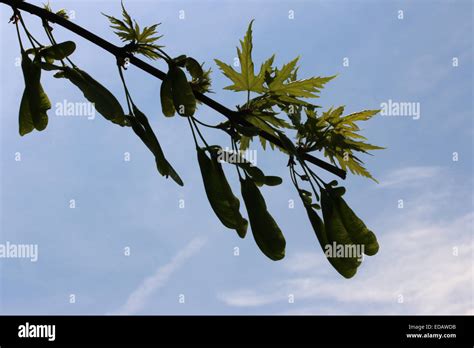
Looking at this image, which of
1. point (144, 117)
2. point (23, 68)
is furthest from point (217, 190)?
Answer: point (23, 68)

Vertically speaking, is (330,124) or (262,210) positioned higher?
(330,124)

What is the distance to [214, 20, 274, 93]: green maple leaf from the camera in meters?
1.02

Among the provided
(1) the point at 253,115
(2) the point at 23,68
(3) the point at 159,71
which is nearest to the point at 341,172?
(1) the point at 253,115

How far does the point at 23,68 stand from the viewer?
1.13 metres

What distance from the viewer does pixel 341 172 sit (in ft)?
3.06

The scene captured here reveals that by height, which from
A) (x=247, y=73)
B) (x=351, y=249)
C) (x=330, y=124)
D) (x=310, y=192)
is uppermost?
(x=247, y=73)

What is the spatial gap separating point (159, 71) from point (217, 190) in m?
0.26

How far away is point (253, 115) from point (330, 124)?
0.16m

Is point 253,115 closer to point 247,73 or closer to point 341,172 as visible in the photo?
point 247,73

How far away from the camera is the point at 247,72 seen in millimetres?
1018

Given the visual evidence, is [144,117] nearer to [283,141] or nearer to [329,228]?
[283,141]

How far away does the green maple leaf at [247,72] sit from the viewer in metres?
1.02

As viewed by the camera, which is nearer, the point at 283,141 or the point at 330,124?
the point at 283,141

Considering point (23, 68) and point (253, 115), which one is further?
point (23, 68)
